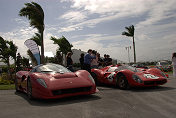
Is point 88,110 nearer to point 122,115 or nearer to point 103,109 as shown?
point 103,109

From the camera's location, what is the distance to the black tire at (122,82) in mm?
6358

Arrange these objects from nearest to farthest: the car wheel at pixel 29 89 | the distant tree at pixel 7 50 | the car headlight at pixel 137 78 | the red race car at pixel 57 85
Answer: the red race car at pixel 57 85
the car wheel at pixel 29 89
the car headlight at pixel 137 78
the distant tree at pixel 7 50

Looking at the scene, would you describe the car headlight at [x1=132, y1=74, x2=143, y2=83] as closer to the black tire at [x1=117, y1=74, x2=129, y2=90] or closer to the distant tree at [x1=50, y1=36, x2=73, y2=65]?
the black tire at [x1=117, y1=74, x2=129, y2=90]

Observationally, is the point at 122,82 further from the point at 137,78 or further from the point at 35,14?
the point at 35,14

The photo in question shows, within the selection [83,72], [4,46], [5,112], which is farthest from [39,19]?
[5,112]

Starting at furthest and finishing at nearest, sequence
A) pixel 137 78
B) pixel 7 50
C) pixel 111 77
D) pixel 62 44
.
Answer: pixel 62 44 < pixel 7 50 < pixel 111 77 < pixel 137 78

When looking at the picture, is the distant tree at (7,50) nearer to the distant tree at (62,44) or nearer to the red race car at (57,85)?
the distant tree at (62,44)

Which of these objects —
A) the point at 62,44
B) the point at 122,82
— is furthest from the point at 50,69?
the point at 62,44

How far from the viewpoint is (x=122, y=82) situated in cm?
654

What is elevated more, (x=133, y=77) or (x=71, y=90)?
(x=133, y=77)

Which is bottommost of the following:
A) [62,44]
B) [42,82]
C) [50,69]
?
[42,82]

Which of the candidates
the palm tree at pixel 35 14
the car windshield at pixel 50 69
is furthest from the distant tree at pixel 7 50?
the car windshield at pixel 50 69

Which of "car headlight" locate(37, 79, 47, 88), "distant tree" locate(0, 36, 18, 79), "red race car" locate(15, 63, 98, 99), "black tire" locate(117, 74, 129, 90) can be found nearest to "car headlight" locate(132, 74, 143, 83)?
"black tire" locate(117, 74, 129, 90)

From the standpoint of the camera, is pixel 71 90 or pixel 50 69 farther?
pixel 50 69
